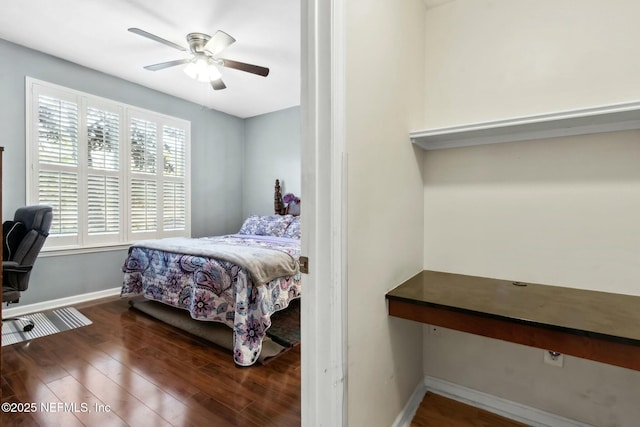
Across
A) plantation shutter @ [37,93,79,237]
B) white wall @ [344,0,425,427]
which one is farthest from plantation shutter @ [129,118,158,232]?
white wall @ [344,0,425,427]

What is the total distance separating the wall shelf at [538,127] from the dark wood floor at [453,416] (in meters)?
1.45

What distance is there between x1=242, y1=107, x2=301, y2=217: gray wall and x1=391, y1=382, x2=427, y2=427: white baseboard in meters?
3.18

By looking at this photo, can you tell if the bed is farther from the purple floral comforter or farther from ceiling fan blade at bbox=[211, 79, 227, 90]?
ceiling fan blade at bbox=[211, 79, 227, 90]

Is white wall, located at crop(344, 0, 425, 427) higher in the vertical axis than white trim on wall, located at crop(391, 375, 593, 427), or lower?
higher

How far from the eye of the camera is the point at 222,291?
2.27m

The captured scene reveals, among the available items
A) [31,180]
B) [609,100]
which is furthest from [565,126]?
[31,180]

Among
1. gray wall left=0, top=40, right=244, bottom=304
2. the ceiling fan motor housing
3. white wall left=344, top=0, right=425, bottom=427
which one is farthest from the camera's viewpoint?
gray wall left=0, top=40, right=244, bottom=304

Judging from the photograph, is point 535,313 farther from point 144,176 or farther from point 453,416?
point 144,176

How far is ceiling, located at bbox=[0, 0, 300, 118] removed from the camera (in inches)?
89.0

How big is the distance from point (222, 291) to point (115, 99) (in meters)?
2.87

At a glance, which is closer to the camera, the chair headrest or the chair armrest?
the chair armrest

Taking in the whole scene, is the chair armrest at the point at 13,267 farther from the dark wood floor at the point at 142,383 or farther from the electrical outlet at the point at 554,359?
the electrical outlet at the point at 554,359

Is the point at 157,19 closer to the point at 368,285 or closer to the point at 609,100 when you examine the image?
the point at 368,285

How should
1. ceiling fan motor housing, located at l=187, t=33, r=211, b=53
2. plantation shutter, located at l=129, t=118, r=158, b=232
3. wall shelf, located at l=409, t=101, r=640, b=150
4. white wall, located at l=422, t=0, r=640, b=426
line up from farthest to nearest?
plantation shutter, located at l=129, t=118, r=158, b=232
ceiling fan motor housing, located at l=187, t=33, r=211, b=53
white wall, located at l=422, t=0, r=640, b=426
wall shelf, located at l=409, t=101, r=640, b=150
